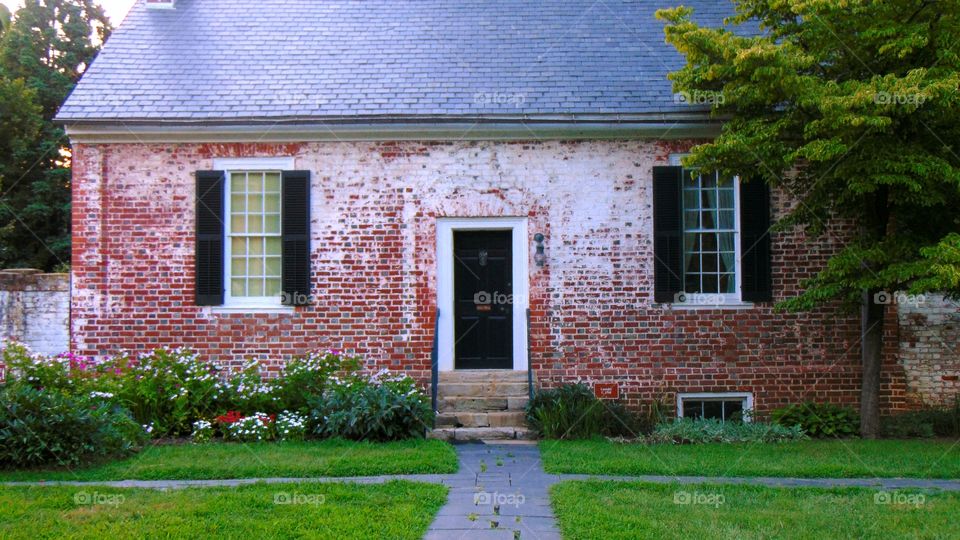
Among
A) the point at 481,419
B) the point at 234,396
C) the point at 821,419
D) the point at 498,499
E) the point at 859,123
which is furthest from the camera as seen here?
the point at 821,419

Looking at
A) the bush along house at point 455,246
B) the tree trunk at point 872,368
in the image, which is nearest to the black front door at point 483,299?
the bush along house at point 455,246

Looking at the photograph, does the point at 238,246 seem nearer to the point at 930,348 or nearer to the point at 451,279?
the point at 451,279

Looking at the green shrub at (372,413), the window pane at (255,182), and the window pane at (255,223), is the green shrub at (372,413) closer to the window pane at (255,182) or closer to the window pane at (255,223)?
the window pane at (255,223)

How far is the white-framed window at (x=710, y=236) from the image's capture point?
1055 centimetres

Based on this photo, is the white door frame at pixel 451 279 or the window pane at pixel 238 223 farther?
the window pane at pixel 238 223

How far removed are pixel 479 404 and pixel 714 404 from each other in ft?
10.5

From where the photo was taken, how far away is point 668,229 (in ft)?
34.2

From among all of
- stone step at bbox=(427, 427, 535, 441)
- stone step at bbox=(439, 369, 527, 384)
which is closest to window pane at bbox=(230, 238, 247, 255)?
stone step at bbox=(439, 369, 527, 384)

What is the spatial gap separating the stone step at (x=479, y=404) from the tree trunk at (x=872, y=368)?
4.14m

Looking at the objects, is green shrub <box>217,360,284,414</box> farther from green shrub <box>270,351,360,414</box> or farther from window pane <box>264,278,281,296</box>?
window pane <box>264,278,281,296</box>

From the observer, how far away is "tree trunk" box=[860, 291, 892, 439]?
955 centimetres

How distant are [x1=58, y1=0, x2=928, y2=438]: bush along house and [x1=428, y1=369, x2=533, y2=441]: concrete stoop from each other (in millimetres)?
67

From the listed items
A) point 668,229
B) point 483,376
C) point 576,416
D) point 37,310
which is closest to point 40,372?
point 37,310

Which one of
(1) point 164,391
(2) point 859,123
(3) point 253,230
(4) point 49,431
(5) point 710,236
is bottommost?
(4) point 49,431
